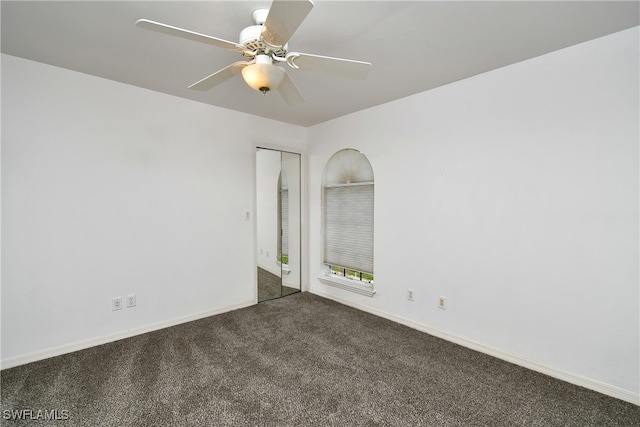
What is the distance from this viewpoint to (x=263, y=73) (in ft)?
5.08

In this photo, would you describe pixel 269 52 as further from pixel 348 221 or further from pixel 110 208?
pixel 348 221

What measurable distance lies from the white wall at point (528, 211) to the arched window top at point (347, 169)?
0.32 meters

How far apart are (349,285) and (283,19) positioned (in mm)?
3059

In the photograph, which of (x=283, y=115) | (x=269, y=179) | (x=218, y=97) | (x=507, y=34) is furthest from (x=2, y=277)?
(x=507, y=34)

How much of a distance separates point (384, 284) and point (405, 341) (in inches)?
27.9

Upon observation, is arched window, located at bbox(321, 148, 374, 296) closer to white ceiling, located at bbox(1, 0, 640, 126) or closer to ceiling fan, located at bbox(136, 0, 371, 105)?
white ceiling, located at bbox(1, 0, 640, 126)

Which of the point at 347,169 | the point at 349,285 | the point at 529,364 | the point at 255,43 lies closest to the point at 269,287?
the point at 349,285

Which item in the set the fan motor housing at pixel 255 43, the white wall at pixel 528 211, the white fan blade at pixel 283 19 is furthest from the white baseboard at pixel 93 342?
the white fan blade at pixel 283 19

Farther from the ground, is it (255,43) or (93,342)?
(255,43)

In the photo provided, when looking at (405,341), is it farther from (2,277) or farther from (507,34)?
(2,277)

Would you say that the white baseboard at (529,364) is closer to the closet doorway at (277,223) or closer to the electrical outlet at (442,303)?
the electrical outlet at (442,303)

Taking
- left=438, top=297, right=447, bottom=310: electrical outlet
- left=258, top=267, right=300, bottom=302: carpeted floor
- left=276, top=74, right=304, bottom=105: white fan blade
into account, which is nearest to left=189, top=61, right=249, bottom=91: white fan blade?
left=276, top=74, right=304, bottom=105: white fan blade

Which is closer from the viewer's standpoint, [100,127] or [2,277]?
[2,277]

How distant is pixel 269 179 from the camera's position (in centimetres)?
399
